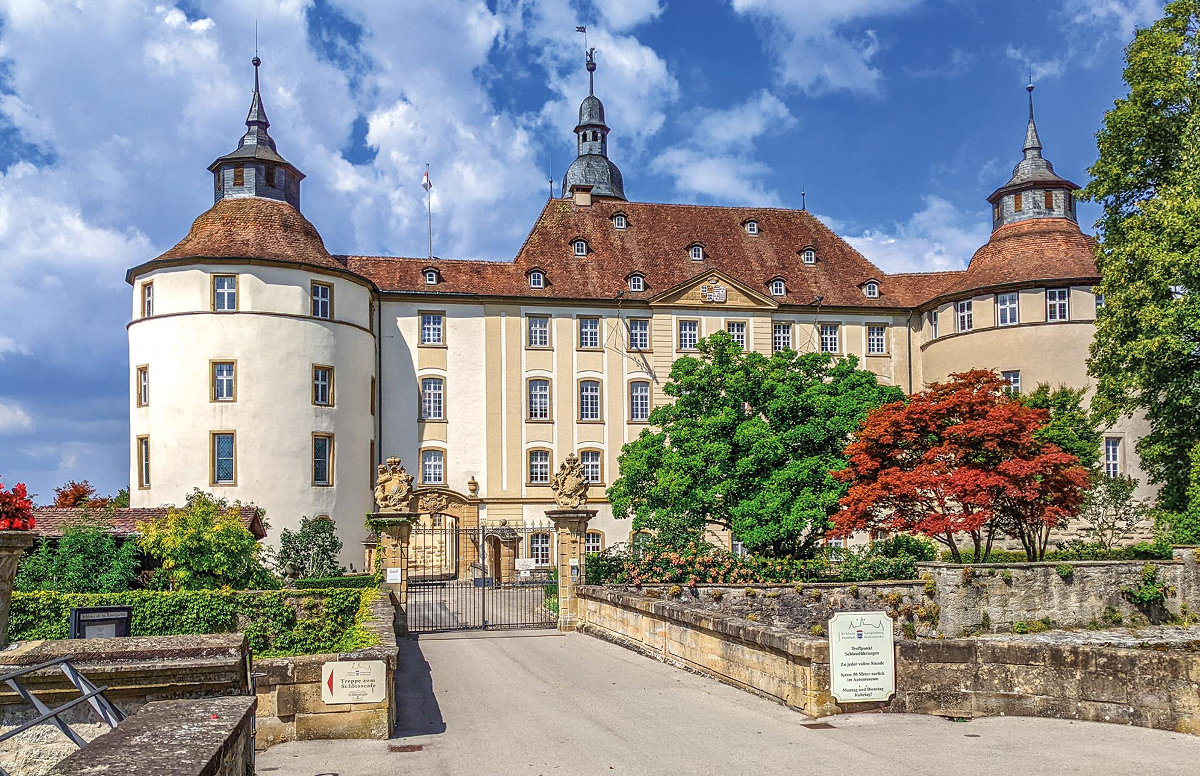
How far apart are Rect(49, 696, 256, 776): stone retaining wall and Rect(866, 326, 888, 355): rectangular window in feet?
135

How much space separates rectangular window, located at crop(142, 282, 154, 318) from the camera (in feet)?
121

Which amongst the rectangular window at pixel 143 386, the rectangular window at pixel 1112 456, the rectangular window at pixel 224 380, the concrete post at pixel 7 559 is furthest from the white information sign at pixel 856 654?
the rectangular window at pixel 143 386

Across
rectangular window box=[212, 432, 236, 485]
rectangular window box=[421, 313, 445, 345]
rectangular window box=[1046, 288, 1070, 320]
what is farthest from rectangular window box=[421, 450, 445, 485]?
rectangular window box=[1046, 288, 1070, 320]

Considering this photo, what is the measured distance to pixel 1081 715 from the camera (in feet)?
35.3

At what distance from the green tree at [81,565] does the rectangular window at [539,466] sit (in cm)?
2093

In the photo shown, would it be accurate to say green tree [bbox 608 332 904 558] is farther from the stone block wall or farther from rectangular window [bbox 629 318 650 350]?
rectangular window [bbox 629 318 650 350]

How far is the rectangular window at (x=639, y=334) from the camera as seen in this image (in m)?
42.8

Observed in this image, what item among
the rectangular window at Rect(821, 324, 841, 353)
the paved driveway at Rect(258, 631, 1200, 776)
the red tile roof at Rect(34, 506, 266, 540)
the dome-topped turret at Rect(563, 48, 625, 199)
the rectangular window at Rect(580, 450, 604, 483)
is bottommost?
the paved driveway at Rect(258, 631, 1200, 776)

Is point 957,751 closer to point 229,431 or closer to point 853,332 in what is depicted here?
point 229,431

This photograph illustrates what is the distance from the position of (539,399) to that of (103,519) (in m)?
20.2

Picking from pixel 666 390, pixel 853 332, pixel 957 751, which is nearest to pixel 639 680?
pixel 957 751

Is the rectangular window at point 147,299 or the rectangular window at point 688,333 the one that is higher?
the rectangular window at point 147,299

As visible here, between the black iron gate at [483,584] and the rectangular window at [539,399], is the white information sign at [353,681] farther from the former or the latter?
the rectangular window at [539,399]

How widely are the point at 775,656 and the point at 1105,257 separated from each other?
21510 millimetres
